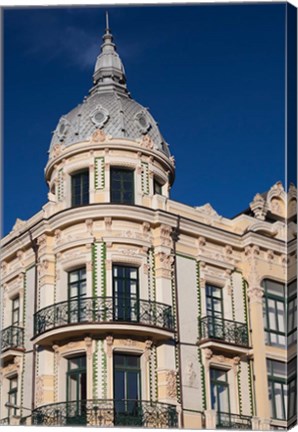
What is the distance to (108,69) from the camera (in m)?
13.5

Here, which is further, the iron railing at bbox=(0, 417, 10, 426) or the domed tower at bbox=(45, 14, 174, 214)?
the domed tower at bbox=(45, 14, 174, 214)

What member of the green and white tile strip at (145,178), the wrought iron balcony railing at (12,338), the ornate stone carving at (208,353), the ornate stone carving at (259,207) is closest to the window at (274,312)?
the ornate stone carving at (208,353)

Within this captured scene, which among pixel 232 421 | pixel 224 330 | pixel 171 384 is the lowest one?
pixel 232 421

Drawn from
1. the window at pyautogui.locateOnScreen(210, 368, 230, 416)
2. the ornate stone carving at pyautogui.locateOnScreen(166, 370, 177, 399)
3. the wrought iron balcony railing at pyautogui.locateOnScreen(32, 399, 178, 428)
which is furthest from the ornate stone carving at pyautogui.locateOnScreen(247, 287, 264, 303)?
the wrought iron balcony railing at pyautogui.locateOnScreen(32, 399, 178, 428)

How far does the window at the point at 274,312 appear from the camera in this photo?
44.7 feet

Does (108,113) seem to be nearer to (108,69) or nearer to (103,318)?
(108,69)

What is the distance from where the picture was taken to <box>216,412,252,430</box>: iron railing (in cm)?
1297

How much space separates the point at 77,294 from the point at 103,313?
23.0 inches

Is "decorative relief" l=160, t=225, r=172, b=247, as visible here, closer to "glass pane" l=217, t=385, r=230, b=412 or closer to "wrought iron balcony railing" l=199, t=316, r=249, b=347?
"wrought iron balcony railing" l=199, t=316, r=249, b=347

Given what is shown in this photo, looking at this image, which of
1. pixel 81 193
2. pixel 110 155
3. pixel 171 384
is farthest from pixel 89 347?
pixel 110 155

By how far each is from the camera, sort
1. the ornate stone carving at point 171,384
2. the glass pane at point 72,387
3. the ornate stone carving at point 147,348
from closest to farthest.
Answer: the glass pane at point 72,387
the ornate stone carving at point 171,384
the ornate stone carving at point 147,348

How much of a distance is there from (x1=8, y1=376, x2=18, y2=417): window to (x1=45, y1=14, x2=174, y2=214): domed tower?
2428mm

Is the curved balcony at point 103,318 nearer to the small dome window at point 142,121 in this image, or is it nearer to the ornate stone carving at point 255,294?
the ornate stone carving at point 255,294

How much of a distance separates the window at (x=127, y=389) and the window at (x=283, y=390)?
185 cm
